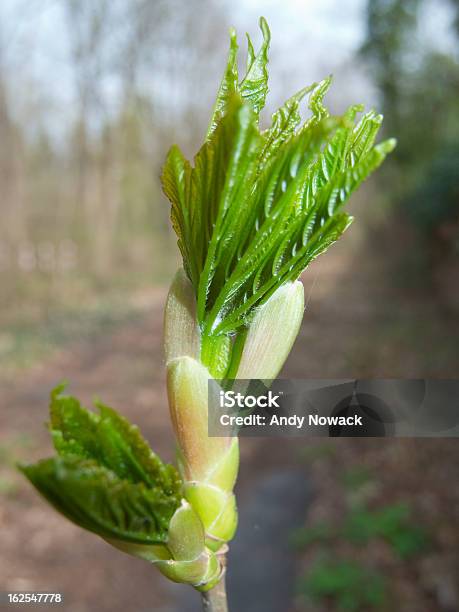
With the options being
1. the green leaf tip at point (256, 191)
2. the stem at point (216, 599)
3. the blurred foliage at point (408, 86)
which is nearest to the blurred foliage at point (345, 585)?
the stem at point (216, 599)

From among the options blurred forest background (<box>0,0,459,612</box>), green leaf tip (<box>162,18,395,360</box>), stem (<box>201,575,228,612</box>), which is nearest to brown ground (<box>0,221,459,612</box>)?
blurred forest background (<box>0,0,459,612</box>)

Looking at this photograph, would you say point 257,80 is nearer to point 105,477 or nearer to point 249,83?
point 249,83

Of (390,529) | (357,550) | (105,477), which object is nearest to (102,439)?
(105,477)

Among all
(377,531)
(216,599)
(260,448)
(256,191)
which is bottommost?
(216,599)

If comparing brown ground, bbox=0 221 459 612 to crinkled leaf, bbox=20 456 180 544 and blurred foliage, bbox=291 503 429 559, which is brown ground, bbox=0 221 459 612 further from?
crinkled leaf, bbox=20 456 180 544

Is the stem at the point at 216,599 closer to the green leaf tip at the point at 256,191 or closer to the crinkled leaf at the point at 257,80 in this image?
the green leaf tip at the point at 256,191
